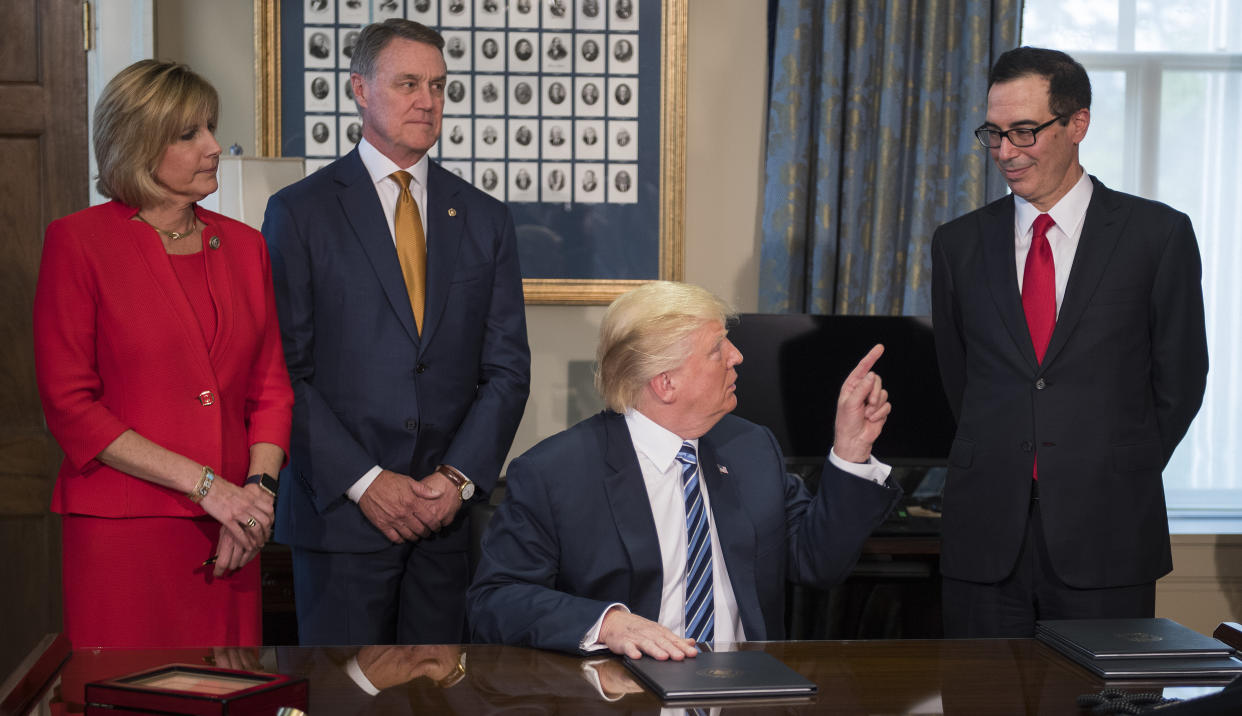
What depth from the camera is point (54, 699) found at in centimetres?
146

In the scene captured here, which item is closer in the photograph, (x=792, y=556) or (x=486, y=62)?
(x=792, y=556)

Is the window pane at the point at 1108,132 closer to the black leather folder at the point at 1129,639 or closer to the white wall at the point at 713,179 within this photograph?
the white wall at the point at 713,179

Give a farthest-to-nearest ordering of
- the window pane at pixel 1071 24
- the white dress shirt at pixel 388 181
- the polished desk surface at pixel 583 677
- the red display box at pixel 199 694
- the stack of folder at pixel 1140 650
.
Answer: the window pane at pixel 1071 24, the white dress shirt at pixel 388 181, the stack of folder at pixel 1140 650, the polished desk surface at pixel 583 677, the red display box at pixel 199 694

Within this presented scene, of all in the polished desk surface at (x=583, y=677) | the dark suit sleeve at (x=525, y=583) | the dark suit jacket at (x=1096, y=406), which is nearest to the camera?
the polished desk surface at (x=583, y=677)

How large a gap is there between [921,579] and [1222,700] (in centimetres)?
237

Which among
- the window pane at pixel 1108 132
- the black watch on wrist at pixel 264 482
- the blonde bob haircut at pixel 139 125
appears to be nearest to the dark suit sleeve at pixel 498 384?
the black watch on wrist at pixel 264 482

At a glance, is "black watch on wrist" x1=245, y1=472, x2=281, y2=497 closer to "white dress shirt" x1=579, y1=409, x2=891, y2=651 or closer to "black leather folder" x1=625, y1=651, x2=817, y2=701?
"white dress shirt" x1=579, y1=409, x2=891, y2=651

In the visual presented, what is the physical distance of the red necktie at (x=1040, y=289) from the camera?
2.50 meters

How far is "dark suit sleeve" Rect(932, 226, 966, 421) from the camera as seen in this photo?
8.93ft

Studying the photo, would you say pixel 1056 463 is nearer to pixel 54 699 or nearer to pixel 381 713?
pixel 381 713

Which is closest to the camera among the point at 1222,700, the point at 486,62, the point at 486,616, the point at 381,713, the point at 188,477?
Answer: the point at 1222,700

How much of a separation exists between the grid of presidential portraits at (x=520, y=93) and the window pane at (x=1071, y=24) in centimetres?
147

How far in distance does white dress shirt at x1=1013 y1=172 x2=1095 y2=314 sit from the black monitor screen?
106 centimetres

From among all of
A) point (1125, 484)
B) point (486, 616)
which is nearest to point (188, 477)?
point (486, 616)
